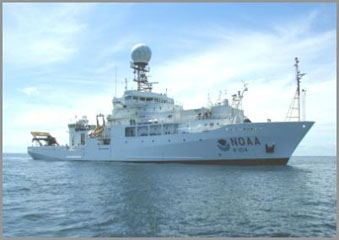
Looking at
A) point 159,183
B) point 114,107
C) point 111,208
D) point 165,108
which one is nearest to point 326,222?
point 111,208

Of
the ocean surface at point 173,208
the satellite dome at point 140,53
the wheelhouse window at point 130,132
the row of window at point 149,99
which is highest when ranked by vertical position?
the satellite dome at point 140,53

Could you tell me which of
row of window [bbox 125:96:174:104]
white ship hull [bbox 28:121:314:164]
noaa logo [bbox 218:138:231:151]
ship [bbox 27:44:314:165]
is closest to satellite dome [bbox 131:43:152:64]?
ship [bbox 27:44:314:165]

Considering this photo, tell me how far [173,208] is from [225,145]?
1998 cm

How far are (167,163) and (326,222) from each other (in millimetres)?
25536

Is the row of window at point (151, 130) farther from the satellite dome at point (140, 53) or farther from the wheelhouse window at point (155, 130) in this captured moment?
the satellite dome at point (140, 53)

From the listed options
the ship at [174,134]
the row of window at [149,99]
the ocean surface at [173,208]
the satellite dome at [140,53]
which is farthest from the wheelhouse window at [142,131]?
the ocean surface at [173,208]

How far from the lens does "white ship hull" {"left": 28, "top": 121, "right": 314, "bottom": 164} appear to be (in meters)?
32.8

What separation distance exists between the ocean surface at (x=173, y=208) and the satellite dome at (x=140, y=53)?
28702 mm

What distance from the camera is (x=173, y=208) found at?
1534 cm

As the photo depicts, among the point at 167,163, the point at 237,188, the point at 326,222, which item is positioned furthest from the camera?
the point at 167,163

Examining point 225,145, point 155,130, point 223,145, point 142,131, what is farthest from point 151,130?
point 225,145

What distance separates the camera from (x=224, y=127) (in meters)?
33.9

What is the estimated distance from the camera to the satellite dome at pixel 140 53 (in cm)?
4981

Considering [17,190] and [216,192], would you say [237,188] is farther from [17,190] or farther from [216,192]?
[17,190]
